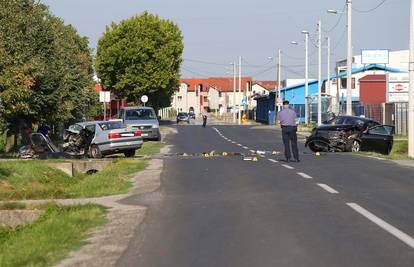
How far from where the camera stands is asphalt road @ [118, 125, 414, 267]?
768cm

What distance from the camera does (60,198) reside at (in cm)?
1380

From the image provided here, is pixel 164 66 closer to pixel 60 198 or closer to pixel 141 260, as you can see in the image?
pixel 60 198

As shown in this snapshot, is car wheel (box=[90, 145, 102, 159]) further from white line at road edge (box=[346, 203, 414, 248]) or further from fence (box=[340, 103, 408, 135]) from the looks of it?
fence (box=[340, 103, 408, 135])

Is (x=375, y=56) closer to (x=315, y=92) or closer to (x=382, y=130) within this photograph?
(x=315, y=92)

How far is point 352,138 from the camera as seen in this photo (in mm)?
29531

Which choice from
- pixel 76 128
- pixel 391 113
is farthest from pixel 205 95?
pixel 76 128

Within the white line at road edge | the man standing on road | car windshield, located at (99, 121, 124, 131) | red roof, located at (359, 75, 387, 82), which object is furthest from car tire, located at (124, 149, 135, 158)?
red roof, located at (359, 75, 387, 82)

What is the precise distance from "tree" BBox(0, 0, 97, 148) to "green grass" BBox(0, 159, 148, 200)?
15.8 feet

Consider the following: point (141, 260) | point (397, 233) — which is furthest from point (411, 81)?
point (141, 260)

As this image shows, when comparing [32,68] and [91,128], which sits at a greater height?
[32,68]

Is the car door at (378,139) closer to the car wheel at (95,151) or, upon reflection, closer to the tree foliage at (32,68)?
the car wheel at (95,151)

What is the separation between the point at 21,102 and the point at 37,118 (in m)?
5.96

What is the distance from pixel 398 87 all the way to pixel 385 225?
A: 3536cm

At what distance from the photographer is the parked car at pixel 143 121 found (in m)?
41.1
